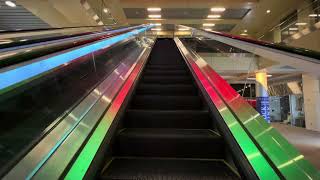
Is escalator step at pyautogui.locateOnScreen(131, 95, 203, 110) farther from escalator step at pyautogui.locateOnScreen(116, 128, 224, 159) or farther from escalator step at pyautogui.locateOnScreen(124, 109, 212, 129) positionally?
escalator step at pyautogui.locateOnScreen(116, 128, 224, 159)

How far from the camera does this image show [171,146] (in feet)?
7.68

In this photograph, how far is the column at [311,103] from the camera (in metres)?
13.7

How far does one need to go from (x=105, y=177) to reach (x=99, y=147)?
206mm

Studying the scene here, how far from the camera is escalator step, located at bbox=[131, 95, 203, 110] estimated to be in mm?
3396

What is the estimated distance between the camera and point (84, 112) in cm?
231

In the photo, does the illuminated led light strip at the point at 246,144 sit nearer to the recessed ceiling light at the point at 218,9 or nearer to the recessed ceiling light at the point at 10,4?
the recessed ceiling light at the point at 10,4

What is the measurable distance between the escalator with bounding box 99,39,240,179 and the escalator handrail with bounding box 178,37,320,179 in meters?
0.30

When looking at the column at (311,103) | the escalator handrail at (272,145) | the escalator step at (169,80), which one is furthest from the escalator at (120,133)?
the column at (311,103)

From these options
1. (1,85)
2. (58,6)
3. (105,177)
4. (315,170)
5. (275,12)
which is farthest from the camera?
(275,12)

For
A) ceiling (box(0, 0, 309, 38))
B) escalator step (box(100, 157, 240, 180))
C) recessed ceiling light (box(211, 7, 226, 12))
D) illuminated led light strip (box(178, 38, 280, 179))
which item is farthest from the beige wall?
escalator step (box(100, 157, 240, 180))

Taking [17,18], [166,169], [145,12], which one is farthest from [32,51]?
[145,12]

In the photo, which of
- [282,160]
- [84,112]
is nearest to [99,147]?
[84,112]

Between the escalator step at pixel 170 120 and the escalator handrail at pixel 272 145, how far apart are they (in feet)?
1.33

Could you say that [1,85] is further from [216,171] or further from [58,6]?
[58,6]
